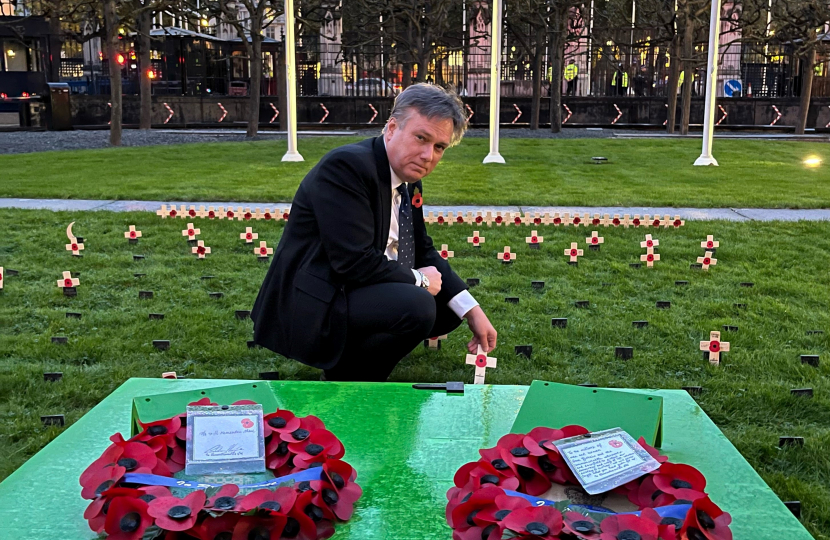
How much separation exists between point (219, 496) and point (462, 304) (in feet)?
6.42

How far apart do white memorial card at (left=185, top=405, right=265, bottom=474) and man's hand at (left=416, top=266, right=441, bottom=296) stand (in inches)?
52.8

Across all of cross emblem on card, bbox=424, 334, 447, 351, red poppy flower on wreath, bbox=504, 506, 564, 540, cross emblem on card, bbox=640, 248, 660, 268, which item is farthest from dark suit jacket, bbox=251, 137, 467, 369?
cross emblem on card, bbox=640, 248, 660, 268

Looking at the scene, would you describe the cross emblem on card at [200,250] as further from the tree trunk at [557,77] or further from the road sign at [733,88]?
the road sign at [733,88]

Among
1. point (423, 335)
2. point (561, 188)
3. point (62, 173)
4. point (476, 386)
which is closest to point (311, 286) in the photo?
point (423, 335)

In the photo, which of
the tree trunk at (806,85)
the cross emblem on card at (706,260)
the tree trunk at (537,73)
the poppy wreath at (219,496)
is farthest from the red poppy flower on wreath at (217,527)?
the tree trunk at (806,85)

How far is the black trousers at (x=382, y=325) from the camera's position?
3518mm

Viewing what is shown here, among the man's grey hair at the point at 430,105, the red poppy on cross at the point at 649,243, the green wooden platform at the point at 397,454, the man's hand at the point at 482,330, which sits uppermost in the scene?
the man's grey hair at the point at 430,105

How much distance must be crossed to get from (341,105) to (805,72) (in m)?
14.9

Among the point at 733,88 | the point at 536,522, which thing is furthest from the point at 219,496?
the point at 733,88

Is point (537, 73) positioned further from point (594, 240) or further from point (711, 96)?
point (594, 240)

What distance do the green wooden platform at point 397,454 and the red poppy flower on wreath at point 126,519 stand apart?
0.12 metres

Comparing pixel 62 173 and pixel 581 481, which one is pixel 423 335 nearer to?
pixel 581 481

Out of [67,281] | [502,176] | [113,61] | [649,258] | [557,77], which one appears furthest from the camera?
[557,77]

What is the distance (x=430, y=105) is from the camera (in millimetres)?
3277
